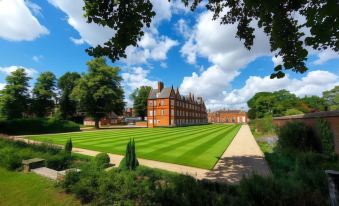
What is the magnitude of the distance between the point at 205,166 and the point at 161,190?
259 inches

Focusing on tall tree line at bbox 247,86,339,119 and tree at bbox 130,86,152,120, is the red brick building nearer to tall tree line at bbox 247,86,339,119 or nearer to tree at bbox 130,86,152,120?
tree at bbox 130,86,152,120

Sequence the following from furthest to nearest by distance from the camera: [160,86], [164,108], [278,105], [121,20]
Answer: [278,105]
[160,86]
[164,108]
[121,20]

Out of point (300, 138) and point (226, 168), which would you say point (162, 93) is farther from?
point (226, 168)

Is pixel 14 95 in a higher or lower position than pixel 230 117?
higher

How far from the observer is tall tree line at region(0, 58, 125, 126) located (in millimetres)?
44438

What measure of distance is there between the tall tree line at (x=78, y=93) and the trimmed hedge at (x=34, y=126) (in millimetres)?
8985

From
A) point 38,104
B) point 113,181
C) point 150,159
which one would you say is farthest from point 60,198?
point 38,104

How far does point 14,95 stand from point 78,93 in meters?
13.6

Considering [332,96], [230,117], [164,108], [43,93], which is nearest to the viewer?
[43,93]

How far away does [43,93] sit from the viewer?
164 feet

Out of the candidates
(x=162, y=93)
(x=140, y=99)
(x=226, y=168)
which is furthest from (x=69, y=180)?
(x=140, y=99)

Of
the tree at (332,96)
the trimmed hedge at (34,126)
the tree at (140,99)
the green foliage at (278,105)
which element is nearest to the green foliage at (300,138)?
the trimmed hedge at (34,126)

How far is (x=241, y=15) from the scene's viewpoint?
541cm

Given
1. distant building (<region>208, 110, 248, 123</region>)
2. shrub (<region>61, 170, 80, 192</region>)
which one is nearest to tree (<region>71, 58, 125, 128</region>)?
shrub (<region>61, 170, 80, 192</region>)
